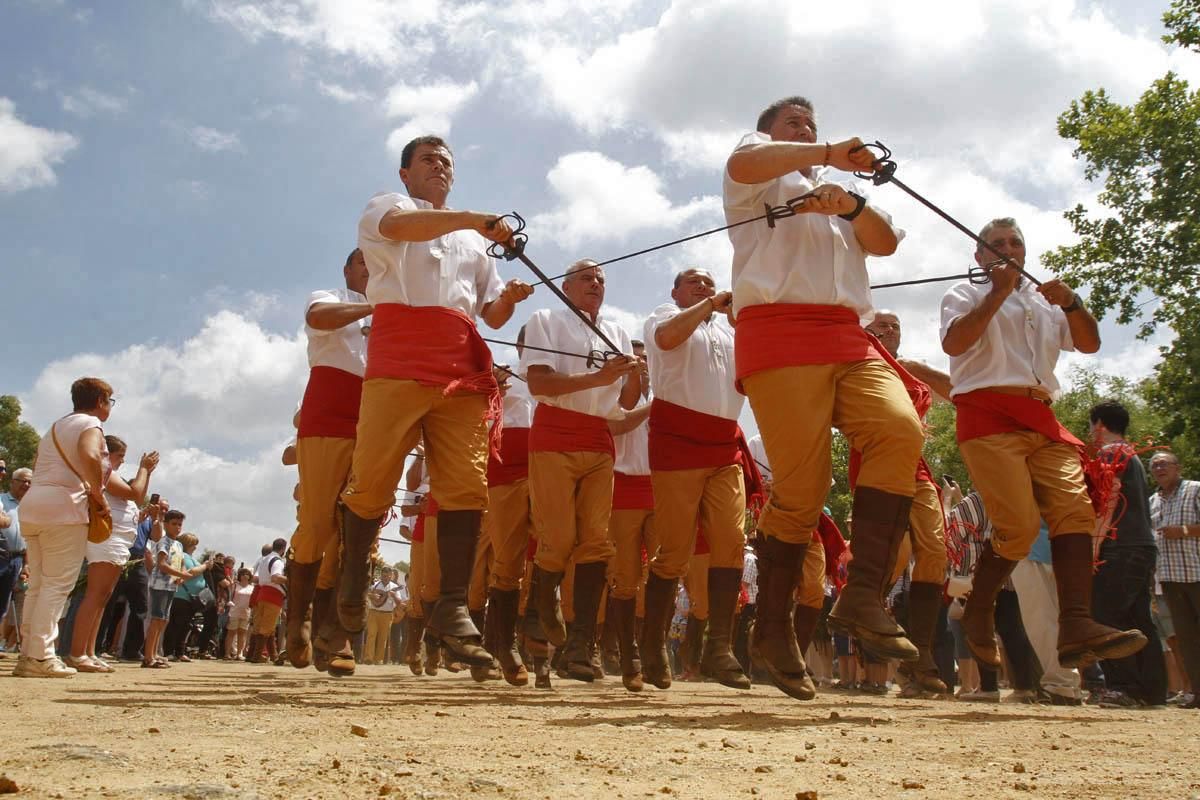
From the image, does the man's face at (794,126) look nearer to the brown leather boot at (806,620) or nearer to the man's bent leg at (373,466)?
the man's bent leg at (373,466)

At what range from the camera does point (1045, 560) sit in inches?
297

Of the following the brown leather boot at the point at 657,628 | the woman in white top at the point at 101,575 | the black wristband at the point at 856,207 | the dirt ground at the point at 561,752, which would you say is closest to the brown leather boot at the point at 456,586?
the dirt ground at the point at 561,752

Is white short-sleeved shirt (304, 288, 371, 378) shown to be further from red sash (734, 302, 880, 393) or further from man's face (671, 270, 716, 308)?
red sash (734, 302, 880, 393)

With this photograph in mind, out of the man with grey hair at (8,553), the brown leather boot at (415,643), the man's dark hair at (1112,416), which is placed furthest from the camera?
the brown leather boot at (415,643)

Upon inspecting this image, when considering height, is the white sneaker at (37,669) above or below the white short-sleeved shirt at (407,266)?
below

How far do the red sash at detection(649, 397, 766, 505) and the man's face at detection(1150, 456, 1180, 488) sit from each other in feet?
12.4

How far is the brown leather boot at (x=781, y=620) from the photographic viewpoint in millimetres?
4504

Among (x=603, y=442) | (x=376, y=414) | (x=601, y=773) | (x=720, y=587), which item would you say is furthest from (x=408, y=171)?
(x=601, y=773)

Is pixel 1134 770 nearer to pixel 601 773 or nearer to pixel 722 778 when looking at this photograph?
pixel 722 778

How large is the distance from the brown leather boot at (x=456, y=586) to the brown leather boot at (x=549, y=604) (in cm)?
146

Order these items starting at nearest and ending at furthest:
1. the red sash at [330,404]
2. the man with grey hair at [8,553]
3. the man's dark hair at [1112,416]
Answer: the red sash at [330,404] < the man's dark hair at [1112,416] < the man with grey hair at [8,553]

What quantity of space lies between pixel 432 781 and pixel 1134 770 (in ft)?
5.87

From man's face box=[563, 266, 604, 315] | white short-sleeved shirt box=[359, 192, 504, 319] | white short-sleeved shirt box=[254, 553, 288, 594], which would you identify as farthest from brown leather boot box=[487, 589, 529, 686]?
white short-sleeved shirt box=[254, 553, 288, 594]

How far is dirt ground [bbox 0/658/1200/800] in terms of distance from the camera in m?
2.24
